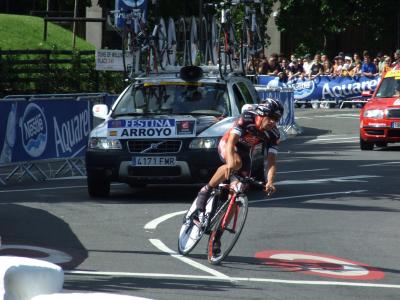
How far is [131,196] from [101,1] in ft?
44.7

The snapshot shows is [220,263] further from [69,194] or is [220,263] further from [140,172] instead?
[69,194]

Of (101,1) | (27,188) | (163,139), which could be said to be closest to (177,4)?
(101,1)

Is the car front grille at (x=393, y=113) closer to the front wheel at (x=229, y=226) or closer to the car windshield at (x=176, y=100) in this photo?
the car windshield at (x=176, y=100)

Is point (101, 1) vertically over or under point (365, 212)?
over

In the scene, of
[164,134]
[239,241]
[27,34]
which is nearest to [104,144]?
[164,134]

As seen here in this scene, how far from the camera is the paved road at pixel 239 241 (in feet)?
31.9

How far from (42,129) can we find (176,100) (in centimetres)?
393

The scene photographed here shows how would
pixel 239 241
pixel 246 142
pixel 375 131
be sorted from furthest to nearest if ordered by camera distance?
pixel 375 131
pixel 239 241
pixel 246 142

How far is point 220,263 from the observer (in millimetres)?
10906

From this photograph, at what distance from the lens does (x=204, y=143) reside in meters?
15.7

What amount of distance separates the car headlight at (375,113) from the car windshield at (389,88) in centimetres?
69

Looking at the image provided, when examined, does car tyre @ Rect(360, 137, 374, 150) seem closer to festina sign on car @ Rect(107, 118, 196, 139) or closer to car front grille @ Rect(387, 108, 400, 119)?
car front grille @ Rect(387, 108, 400, 119)

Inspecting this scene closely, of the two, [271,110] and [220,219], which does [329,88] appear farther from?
[220,219]

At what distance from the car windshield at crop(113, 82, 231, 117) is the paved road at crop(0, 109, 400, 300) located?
3.97 feet
